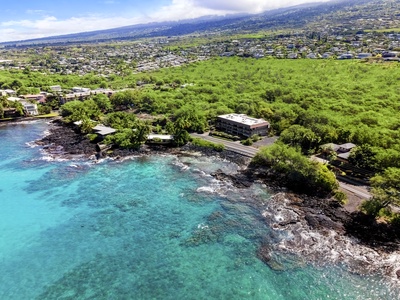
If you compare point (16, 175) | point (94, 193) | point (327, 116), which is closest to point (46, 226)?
point (94, 193)

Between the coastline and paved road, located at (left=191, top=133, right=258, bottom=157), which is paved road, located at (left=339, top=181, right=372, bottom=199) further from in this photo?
paved road, located at (left=191, top=133, right=258, bottom=157)

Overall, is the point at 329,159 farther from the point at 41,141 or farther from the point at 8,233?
the point at 41,141

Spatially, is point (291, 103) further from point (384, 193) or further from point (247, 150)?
point (384, 193)

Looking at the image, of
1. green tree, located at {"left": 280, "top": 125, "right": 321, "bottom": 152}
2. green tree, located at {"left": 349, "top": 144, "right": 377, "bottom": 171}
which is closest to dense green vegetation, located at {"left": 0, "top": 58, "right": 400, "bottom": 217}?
green tree, located at {"left": 280, "top": 125, "right": 321, "bottom": 152}

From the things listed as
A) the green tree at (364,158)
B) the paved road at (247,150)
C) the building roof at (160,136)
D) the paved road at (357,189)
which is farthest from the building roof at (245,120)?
the paved road at (357,189)

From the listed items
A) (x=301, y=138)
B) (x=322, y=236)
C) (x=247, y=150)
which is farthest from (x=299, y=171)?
(x=247, y=150)

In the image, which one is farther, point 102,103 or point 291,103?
point 102,103

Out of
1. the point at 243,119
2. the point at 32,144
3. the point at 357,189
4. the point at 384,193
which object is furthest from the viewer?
the point at 243,119
